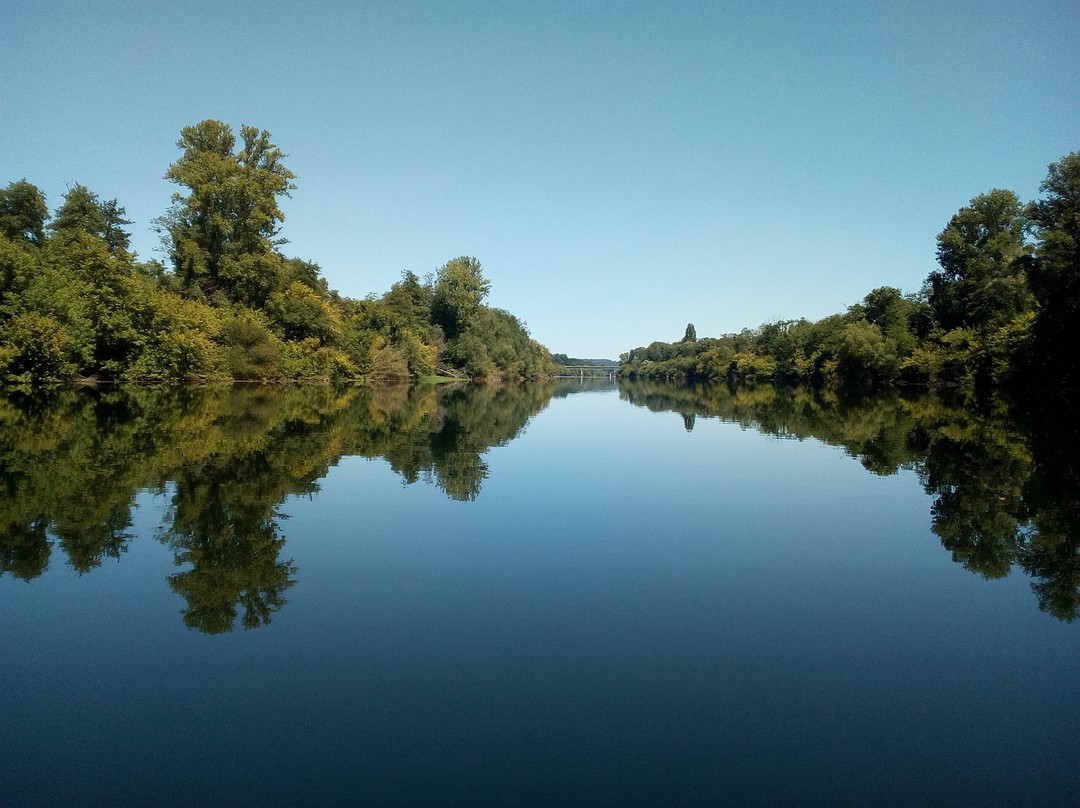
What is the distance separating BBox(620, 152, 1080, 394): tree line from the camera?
3491cm

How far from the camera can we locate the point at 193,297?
153ft

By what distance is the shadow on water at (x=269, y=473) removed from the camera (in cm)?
752

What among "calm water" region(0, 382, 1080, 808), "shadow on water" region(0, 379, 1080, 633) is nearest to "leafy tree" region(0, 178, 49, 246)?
"shadow on water" region(0, 379, 1080, 633)

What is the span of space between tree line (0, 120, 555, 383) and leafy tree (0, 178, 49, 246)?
8cm

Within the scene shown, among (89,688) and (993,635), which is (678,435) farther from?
(89,688)

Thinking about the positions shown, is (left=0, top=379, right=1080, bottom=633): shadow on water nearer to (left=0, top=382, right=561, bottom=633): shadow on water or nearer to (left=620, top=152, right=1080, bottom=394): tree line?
(left=0, top=382, right=561, bottom=633): shadow on water

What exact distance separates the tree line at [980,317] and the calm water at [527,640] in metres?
30.5

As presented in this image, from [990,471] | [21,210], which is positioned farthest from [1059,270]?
[21,210]

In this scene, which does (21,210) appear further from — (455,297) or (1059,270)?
(1059,270)

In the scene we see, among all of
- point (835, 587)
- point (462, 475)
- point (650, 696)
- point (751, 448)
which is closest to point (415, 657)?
point (650, 696)

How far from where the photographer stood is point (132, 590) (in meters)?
6.64

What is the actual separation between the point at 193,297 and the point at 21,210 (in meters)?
17.3

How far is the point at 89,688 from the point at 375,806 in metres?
2.79

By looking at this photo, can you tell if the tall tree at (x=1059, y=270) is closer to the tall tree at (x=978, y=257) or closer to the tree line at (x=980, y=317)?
the tree line at (x=980, y=317)
